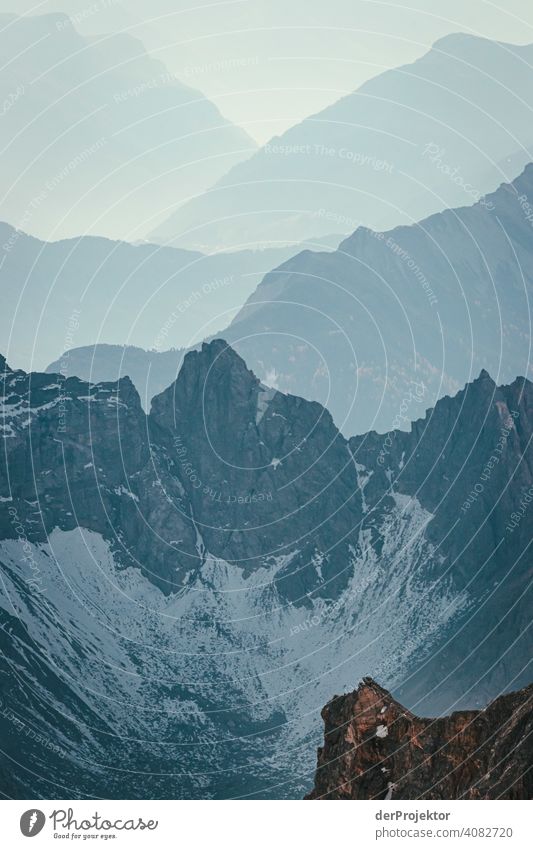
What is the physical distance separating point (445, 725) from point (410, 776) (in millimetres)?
7582

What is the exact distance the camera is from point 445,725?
16112 cm

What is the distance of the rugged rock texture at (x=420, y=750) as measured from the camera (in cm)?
14350

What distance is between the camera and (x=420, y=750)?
518 ft
